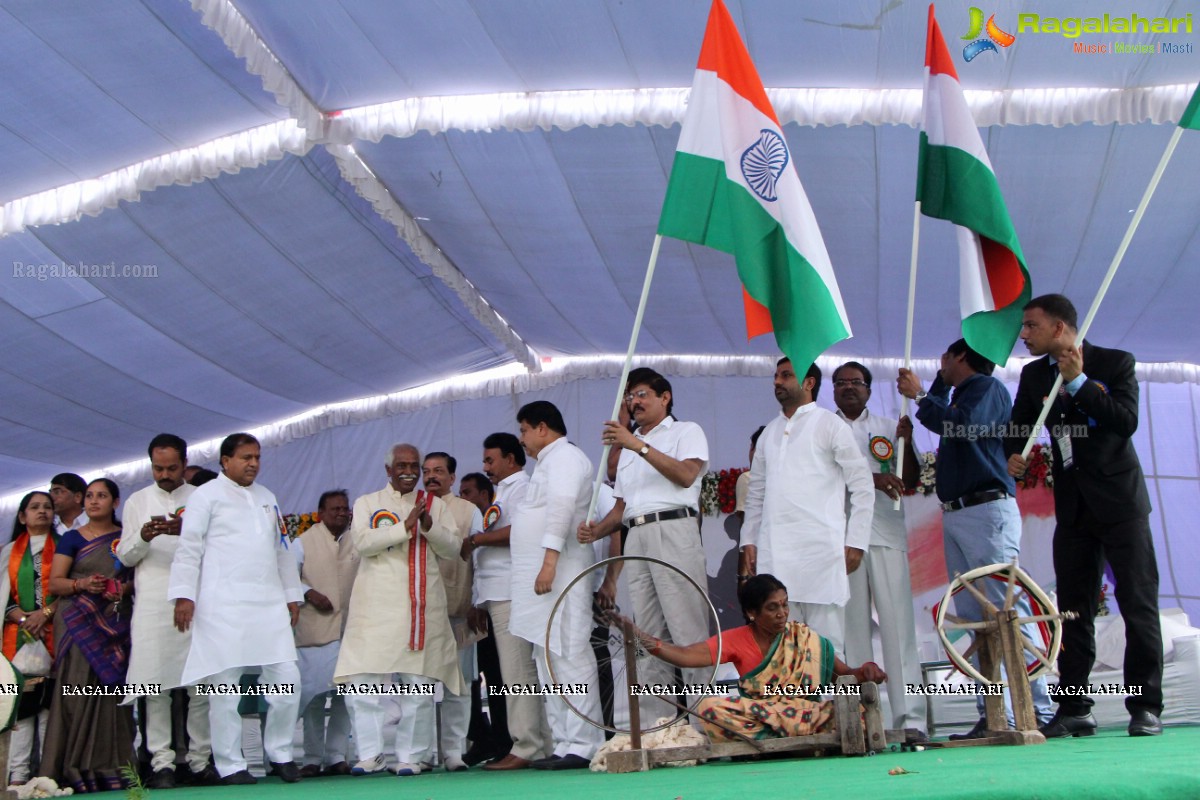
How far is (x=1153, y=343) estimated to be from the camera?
800cm

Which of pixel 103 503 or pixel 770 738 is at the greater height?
pixel 103 503

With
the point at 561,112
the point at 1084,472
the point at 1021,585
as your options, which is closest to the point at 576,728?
the point at 1021,585

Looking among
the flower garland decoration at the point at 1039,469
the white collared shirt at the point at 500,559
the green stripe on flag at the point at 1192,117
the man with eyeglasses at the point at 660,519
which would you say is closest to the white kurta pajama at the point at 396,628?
the white collared shirt at the point at 500,559

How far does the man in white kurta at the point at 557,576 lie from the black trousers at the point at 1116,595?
182cm

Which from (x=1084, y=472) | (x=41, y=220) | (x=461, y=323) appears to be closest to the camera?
(x=1084, y=472)

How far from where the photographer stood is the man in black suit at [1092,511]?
4.03m

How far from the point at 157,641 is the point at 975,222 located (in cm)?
383

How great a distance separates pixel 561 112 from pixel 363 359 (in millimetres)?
3893

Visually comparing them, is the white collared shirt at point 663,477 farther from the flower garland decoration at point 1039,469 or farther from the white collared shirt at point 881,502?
the flower garland decoration at point 1039,469

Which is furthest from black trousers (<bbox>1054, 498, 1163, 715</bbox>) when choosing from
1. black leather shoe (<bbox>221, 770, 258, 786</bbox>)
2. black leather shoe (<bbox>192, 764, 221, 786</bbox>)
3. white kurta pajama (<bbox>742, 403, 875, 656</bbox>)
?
black leather shoe (<bbox>192, 764, 221, 786</bbox>)

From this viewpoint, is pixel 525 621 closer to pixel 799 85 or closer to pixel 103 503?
pixel 103 503

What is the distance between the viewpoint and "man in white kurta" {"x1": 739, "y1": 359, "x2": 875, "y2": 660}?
446 cm

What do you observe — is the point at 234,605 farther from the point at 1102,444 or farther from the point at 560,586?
the point at 1102,444

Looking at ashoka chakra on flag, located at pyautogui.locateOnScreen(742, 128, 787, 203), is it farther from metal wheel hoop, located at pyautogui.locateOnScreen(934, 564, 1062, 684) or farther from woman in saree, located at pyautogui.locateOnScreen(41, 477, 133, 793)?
woman in saree, located at pyautogui.locateOnScreen(41, 477, 133, 793)
